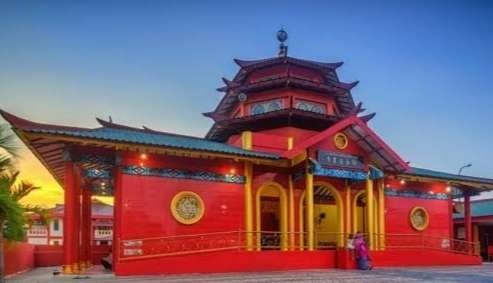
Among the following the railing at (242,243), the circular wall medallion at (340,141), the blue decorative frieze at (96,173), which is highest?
the circular wall medallion at (340,141)

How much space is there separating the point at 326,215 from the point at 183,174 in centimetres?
989

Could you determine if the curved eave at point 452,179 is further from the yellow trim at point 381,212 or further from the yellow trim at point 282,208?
the yellow trim at point 282,208

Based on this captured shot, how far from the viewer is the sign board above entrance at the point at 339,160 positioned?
19322mm

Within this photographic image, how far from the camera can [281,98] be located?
75.5 feet

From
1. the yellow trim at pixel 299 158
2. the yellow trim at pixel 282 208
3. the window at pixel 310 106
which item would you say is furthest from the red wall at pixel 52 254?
the window at pixel 310 106

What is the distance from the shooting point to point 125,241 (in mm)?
16125

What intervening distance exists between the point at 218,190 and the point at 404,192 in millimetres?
9116

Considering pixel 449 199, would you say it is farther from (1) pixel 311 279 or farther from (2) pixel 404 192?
(1) pixel 311 279

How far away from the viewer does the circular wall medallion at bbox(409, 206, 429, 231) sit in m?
23.0

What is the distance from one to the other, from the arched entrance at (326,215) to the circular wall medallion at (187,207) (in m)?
4.42

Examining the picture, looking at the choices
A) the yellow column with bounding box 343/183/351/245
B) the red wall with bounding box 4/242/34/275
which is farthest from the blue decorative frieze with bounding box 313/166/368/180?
the red wall with bounding box 4/242/34/275

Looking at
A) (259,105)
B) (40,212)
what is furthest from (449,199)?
(40,212)

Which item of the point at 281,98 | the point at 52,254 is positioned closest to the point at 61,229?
the point at 52,254

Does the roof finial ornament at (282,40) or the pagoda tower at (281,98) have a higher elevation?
the roof finial ornament at (282,40)
